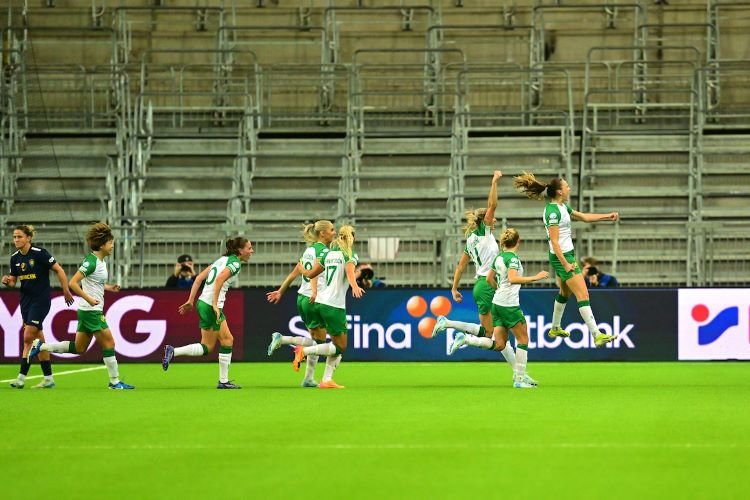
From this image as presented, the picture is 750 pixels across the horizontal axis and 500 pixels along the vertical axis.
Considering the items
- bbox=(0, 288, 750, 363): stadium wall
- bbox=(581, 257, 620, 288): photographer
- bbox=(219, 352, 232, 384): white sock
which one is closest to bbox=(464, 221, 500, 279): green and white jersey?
bbox=(219, 352, 232, 384): white sock

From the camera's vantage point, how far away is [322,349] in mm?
15375

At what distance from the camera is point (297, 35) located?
30000 mm

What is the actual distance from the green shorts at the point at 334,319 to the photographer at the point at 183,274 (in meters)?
7.59

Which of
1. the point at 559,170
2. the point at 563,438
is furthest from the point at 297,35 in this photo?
the point at 563,438

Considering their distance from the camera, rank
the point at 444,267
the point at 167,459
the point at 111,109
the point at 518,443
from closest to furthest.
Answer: the point at 167,459 → the point at 518,443 → the point at 444,267 → the point at 111,109

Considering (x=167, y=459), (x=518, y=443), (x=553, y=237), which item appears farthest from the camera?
(x=553, y=237)

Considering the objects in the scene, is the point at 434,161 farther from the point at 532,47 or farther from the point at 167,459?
the point at 167,459

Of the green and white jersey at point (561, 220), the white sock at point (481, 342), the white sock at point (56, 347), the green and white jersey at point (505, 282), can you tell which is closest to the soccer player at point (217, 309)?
the white sock at point (56, 347)

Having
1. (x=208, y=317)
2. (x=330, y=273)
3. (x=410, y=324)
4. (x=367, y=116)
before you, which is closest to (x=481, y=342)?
(x=330, y=273)

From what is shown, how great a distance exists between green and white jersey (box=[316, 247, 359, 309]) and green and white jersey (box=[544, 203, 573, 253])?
240 centimetres

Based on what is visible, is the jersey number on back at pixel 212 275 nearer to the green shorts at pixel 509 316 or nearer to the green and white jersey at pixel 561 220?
the green shorts at pixel 509 316

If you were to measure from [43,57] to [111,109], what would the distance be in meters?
2.07

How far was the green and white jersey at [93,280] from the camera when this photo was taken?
15688 millimetres

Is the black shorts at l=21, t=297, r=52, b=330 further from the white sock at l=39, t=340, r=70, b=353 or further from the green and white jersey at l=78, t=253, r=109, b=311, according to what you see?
the green and white jersey at l=78, t=253, r=109, b=311
